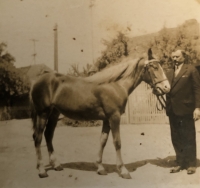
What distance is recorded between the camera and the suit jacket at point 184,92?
1.74 metres

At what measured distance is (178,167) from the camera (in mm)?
1719

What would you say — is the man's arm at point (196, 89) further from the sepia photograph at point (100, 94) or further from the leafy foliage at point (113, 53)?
the leafy foliage at point (113, 53)

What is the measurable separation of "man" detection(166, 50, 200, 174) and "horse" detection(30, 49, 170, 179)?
0.08 metres

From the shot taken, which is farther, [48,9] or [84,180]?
[48,9]

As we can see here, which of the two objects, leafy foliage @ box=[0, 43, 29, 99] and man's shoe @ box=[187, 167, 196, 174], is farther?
leafy foliage @ box=[0, 43, 29, 99]

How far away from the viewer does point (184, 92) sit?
5.74ft

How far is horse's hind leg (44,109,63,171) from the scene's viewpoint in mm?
1751

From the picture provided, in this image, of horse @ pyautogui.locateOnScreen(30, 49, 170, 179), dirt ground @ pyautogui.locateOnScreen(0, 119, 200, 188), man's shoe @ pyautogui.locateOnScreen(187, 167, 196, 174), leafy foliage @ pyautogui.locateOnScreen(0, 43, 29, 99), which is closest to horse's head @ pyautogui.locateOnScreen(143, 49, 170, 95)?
horse @ pyautogui.locateOnScreen(30, 49, 170, 179)

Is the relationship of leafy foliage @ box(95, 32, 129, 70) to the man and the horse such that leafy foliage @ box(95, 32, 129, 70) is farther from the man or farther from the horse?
the man

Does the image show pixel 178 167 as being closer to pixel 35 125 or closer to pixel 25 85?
pixel 35 125

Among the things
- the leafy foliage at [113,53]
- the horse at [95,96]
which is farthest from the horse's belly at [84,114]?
the leafy foliage at [113,53]

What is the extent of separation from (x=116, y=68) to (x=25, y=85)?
23.6 inches

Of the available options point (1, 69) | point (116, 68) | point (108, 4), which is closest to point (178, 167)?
point (116, 68)

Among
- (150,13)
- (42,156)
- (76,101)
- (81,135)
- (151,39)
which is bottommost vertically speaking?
(42,156)
